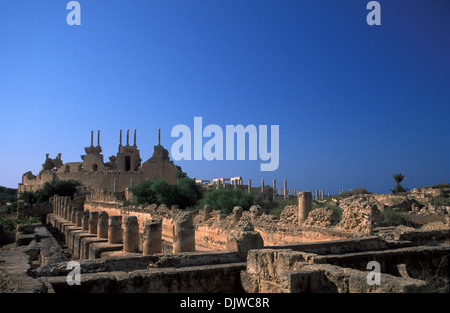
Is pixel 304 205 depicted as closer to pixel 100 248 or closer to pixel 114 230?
pixel 114 230

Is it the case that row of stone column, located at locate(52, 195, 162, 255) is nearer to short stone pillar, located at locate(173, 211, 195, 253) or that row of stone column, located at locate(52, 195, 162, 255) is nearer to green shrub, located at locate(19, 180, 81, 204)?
short stone pillar, located at locate(173, 211, 195, 253)

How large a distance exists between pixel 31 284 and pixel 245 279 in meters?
2.90

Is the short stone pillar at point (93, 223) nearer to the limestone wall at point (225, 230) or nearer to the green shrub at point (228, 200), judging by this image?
the limestone wall at point (225, 230)

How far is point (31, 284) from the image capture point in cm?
432

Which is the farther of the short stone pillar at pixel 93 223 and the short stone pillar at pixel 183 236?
the short stone pillar at pixel 93 223

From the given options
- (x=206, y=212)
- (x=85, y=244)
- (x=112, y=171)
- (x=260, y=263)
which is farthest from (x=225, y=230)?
(x=112, y=171)

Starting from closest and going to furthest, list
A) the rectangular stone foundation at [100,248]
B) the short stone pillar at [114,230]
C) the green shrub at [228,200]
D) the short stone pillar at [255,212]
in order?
the rectangular stone foundation at [100,248], the short stone pillar at [114,230], the short stone pillar at [255,212], the green shrub at [228,200]

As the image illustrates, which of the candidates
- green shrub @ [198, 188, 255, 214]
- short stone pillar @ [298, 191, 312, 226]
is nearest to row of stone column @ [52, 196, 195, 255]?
short stone pillar @ [298, 191, 312, 226]

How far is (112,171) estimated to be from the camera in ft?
171

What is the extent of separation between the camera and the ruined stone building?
51625 mm

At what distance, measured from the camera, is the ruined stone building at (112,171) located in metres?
51.6

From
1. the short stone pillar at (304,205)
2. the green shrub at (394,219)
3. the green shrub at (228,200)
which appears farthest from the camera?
the green shrub at (228,200)

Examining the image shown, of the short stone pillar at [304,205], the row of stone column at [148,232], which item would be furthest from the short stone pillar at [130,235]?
the short stone pillar at [304,205]
